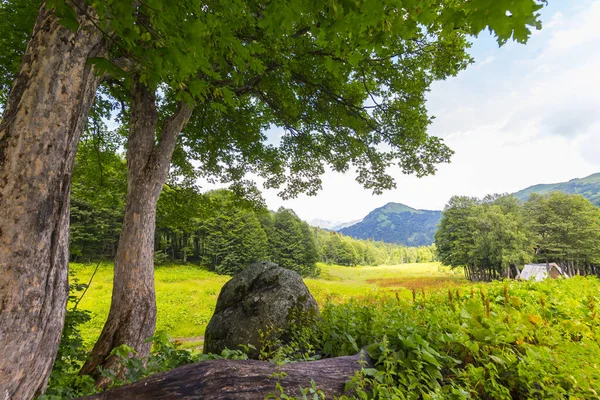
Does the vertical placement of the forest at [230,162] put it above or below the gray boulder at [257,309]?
above

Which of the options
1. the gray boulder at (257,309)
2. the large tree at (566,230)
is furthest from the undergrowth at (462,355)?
the large tree at (566,230)

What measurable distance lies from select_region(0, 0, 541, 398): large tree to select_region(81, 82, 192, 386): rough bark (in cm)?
2

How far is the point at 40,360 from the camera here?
224cm

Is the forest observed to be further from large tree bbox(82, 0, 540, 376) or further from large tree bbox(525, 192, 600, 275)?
large tree bbox(525, 192, 600, 275)

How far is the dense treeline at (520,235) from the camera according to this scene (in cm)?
3393

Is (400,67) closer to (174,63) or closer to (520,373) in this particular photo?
(174,63)

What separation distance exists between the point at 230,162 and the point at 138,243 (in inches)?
247

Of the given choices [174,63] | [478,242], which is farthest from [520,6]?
[478,242]

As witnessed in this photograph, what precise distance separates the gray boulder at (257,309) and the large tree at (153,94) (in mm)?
1968

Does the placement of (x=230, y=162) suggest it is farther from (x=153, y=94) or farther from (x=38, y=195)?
(x=38, y=195)

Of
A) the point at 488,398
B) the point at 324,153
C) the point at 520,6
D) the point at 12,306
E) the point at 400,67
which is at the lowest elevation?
the point at 488,398

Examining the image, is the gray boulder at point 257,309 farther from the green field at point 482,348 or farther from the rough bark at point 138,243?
the rough bark at point 138,243

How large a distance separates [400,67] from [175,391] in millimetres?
7538

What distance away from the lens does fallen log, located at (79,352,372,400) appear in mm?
2059
